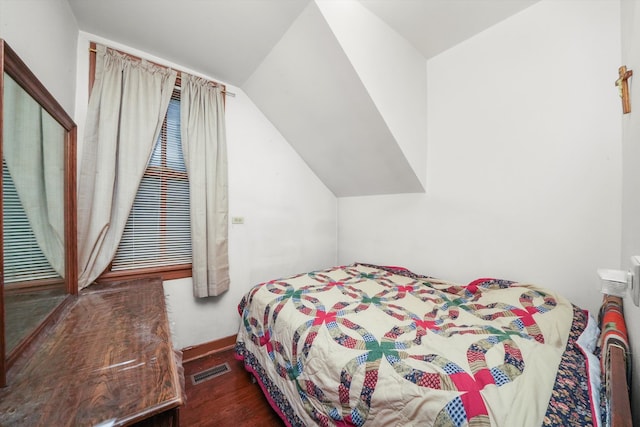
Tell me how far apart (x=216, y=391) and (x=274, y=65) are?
2560 millimetres

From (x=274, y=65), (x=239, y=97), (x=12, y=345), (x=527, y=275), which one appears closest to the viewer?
(x=12, y=345)

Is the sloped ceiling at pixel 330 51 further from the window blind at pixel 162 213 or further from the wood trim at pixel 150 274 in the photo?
the wood trim at pixel 150 274

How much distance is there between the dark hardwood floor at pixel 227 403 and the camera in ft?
4.60

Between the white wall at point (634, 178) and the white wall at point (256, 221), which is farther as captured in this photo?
the white wall at point (256, 221)

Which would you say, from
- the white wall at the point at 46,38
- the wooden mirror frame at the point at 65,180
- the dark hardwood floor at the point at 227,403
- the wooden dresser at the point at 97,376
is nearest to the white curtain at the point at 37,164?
the wooden mirror frame at the point at 65,180

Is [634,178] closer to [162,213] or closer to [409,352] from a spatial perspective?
[409,352]

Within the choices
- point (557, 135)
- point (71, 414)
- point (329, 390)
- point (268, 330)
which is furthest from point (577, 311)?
point (71, 414)

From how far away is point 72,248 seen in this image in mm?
1362

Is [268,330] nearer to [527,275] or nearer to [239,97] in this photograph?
[527,275]

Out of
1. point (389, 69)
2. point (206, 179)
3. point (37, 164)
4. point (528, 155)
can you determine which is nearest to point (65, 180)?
point (37, 164)

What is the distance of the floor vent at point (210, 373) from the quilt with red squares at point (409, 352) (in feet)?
0.96

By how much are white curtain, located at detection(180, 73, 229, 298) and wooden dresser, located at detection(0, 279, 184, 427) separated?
2.94ft

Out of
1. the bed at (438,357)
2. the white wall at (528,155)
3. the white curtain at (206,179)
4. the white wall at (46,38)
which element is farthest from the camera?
the white curtain at (206,179)

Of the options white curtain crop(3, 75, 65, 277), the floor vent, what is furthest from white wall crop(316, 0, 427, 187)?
the floor vent
